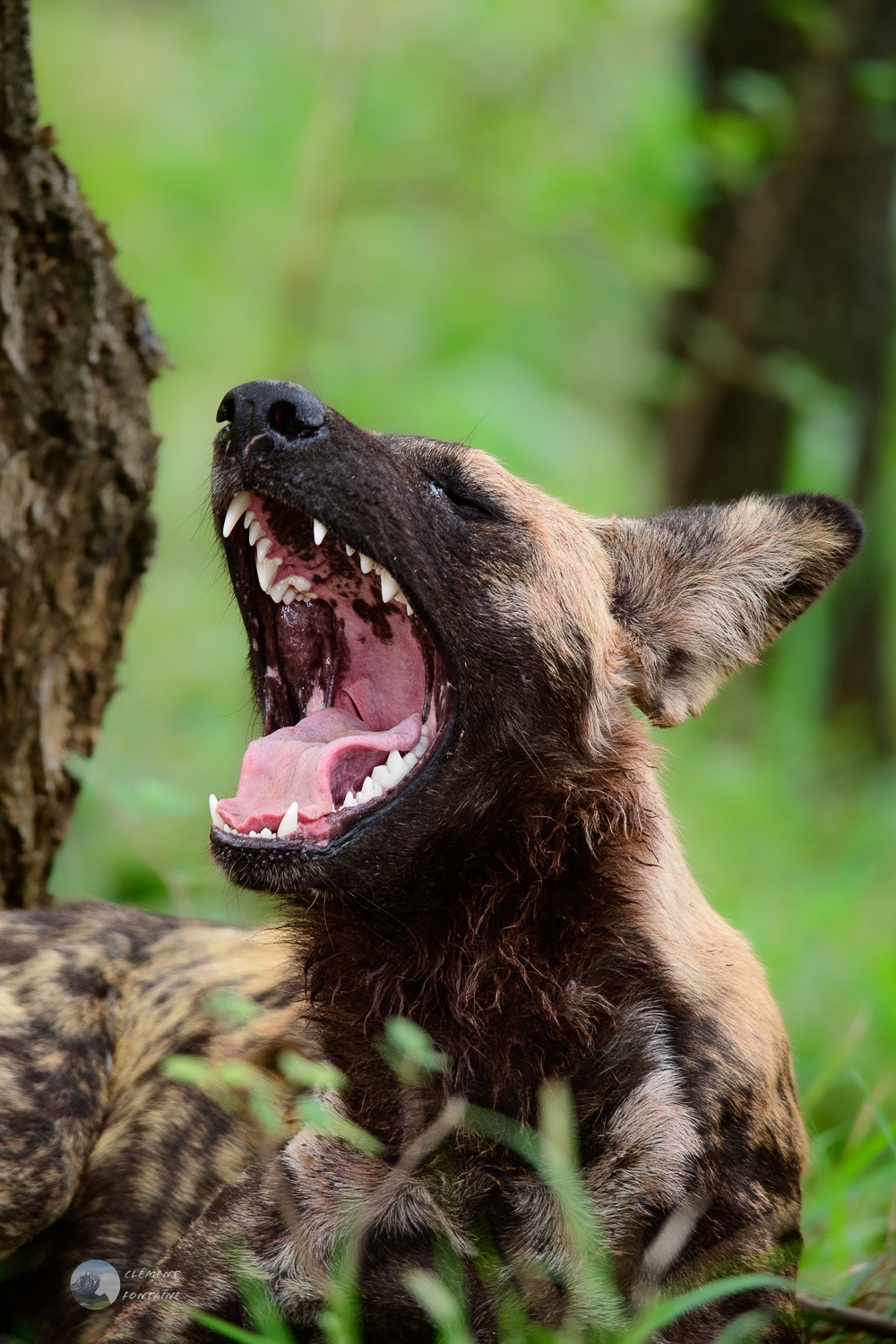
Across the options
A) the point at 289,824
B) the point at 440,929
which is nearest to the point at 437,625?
the point at 289,824

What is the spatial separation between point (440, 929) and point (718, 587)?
1.07m

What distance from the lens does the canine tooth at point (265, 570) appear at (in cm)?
321

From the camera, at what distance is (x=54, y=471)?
11.3 ft

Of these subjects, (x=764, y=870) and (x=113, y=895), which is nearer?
(x=113, y=895)

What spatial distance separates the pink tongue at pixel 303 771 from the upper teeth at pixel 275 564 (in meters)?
0.31

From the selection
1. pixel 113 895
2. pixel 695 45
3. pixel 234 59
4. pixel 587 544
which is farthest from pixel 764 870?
pixel 234 59

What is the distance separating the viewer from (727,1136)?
103 inches

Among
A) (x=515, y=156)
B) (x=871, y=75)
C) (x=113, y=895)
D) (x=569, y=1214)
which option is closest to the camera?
(x=569, y=1214)

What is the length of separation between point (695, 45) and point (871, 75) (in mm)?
2605

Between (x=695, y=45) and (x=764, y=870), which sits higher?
(x=695, y=45)

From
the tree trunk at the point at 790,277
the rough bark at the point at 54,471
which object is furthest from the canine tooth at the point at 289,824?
the tree trunk at the point at 790,277

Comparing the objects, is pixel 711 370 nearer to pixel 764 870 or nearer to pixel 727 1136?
pixel 764 870

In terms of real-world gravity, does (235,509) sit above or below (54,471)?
below

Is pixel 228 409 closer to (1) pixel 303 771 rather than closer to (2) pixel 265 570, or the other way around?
(2) pixel 265 570
